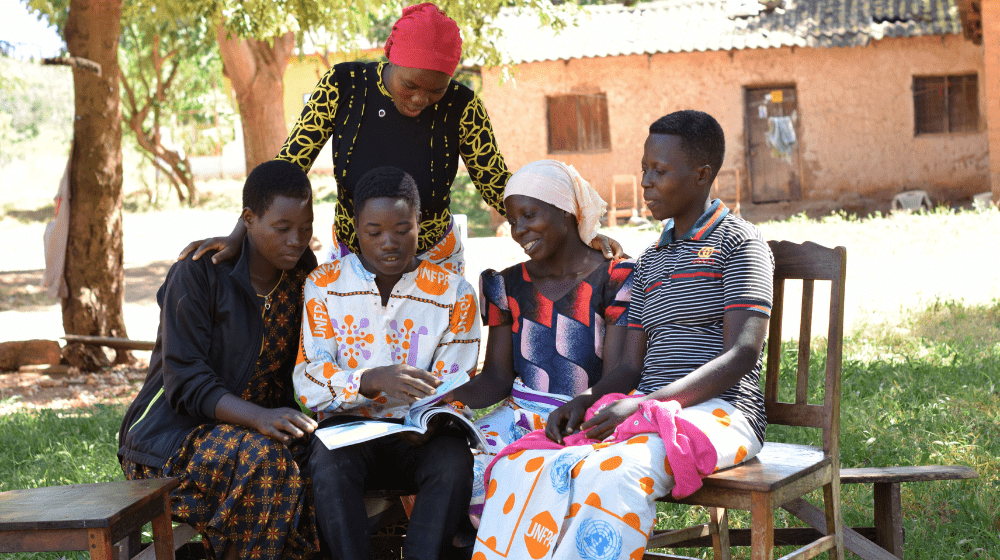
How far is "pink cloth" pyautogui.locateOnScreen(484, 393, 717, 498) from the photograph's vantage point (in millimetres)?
2258

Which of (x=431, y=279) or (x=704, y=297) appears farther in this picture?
(x=431, y=279)

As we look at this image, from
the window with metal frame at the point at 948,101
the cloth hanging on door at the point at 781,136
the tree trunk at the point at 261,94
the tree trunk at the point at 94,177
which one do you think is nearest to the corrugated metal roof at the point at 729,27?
the window with metal frame at the point at 948,101

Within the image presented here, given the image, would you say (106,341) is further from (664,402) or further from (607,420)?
(664,402)

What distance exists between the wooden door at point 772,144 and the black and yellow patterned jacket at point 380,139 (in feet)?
42.0

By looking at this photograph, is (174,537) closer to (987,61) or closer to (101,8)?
(101,8)

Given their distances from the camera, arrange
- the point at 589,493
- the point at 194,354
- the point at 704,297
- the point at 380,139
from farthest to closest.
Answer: the point at 380,139
the point at 194,354
the point at 704,297
the point at 589,493

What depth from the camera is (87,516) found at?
213cm

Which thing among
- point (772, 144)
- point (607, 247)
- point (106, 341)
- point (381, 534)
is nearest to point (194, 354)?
point (381, 534)

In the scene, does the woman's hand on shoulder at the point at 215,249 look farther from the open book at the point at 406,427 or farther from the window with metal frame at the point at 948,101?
the window with metal frame at the point at 948,101

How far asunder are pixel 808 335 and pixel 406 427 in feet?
4.03

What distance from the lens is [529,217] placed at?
9.30 ft

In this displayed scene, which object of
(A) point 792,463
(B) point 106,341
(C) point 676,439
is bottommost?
(B) point 106,341

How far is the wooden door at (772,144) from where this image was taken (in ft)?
49.7

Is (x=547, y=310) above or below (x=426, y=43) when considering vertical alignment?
below
